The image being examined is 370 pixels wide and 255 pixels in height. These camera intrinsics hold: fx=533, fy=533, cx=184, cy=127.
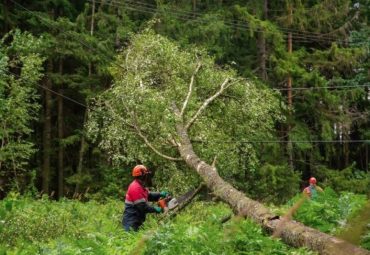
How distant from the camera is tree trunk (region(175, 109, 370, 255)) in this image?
1428mm

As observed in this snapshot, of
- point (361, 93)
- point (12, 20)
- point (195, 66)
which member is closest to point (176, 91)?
point (195, 66)

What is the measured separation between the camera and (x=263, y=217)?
6977 mm

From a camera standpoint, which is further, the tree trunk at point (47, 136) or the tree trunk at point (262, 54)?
the tree trunk at point (262, 54)

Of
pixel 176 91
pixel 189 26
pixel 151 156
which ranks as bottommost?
pixel 151 156

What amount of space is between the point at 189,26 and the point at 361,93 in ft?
34.8

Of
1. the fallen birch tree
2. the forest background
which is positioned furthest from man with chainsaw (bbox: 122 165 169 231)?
the forest background

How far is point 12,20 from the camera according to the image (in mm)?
28547

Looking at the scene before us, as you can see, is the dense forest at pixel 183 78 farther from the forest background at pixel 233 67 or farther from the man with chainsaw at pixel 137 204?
the man with chainsaw at pixel 137 204

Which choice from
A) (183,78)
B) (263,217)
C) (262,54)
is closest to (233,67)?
(262,54)

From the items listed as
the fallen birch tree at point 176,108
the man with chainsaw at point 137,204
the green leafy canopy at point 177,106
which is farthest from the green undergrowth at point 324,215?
the green leafy canopy at point 177,106

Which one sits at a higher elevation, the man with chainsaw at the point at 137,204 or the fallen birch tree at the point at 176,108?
the fallen birch tree at the point at 176,108

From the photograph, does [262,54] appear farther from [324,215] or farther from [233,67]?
[324,215]

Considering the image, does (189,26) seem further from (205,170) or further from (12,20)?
(205,170)

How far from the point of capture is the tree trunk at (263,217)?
1428 millimetres
